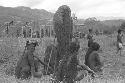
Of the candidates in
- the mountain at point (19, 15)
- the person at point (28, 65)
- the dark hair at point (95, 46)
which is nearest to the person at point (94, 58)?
the dark hair at point (95, 46)

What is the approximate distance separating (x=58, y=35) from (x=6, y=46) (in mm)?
10217

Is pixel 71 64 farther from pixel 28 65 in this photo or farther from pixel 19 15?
pixel 19 15

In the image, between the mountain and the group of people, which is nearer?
the group of people

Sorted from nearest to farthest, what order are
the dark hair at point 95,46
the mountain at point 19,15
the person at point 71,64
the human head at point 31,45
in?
A: 1. the person at point 71,64
2. the human head at point 31,45
3. the dark hair at point 95,46
4. the mountain at point 19,15

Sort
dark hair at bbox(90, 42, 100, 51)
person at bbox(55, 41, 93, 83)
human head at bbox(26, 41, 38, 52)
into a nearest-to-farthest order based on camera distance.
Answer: person at bbox(55, 41, 93, 83)
human head at bbox(26, 41, 38, 52)
dark hair at bbox(90, 42, 100, 51)

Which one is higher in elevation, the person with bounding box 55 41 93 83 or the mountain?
the person with bounding box 55 41 93 83

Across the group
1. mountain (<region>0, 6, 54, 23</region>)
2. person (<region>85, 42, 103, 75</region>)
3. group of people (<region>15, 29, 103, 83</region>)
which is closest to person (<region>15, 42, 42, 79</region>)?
group of people (<region>15, 29, 103, 83</region>)

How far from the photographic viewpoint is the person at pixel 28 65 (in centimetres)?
819

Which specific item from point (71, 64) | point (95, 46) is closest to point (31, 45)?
point (95, 46)

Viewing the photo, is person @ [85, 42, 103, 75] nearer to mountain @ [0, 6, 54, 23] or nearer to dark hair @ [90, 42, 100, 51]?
dark hair @ [90, 42, 100, 51]

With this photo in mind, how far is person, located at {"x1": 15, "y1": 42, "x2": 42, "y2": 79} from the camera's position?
819cm

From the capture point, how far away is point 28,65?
8.39 meters

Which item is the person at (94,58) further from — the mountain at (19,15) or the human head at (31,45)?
the mountain at (19,15)

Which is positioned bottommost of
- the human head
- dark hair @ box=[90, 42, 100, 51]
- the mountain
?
the mountain
